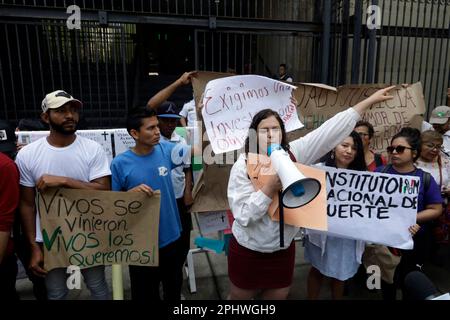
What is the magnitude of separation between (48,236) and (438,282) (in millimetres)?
3368

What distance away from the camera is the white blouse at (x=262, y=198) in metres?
1.81

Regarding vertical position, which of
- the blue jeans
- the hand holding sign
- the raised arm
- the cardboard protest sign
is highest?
the raised arm

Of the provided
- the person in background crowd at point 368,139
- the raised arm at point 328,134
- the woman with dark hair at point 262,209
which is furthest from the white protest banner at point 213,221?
the person in background crowd at point 368,139

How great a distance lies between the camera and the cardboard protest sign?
213 centimetres

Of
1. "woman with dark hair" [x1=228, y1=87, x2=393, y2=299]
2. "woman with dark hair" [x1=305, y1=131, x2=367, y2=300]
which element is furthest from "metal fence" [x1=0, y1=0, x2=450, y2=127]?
"woman with dark hair" [x1=228, y1=87, x2=393, y2=299]

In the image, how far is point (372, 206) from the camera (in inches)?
92.6

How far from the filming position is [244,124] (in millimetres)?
2604

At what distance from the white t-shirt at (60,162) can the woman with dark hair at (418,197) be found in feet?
6.61

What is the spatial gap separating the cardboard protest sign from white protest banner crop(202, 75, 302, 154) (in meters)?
0.67

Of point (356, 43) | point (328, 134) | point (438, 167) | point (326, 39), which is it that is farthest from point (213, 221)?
point (356, 43)

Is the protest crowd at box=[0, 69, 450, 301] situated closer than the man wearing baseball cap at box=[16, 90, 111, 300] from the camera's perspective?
Yes

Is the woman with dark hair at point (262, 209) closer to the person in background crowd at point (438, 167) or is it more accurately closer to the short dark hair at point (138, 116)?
the short dark hair at point (138, 116)

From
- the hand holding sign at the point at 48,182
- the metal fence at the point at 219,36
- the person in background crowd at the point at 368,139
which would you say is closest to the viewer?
the hand holding sign at the point at 48,182

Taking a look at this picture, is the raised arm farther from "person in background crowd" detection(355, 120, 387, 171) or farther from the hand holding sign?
the hand holding sign
